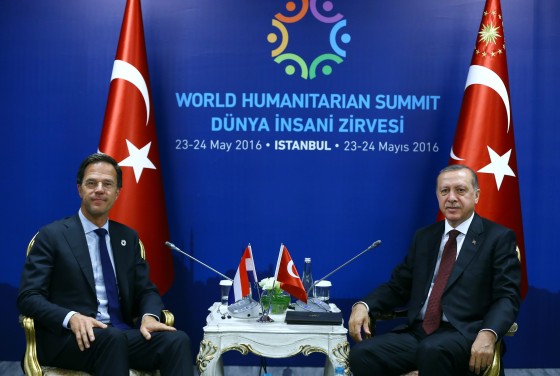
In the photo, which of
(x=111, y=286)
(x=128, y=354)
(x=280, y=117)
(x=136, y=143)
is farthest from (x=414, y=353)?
(x=136, y=143)

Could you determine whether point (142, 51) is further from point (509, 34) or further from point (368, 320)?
point (509, 34)

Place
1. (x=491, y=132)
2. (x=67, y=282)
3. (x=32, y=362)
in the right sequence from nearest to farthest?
(x=32, y=362), (x=67, y=282), (x=491, y=132)

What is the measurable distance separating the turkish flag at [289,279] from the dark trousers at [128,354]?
0.64 metres

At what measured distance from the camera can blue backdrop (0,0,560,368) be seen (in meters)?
4.21

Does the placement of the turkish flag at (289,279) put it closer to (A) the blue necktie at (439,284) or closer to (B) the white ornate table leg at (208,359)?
(B) the white ornate table leg at (208,359)

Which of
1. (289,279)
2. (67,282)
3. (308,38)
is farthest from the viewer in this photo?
(308,38)

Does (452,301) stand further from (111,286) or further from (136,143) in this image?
(136,143)

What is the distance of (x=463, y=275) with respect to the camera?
3.02 meters

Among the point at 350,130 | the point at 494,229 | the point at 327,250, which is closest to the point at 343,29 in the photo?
the point at 350,130

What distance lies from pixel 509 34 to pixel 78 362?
3394 mm

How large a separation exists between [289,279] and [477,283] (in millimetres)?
942

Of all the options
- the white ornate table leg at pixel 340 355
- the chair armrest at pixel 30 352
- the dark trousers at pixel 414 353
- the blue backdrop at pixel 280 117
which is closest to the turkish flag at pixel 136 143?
the blue backdrop at pixel 280 117

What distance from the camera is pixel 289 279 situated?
3.25 meters

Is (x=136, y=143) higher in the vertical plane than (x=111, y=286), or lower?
higher
